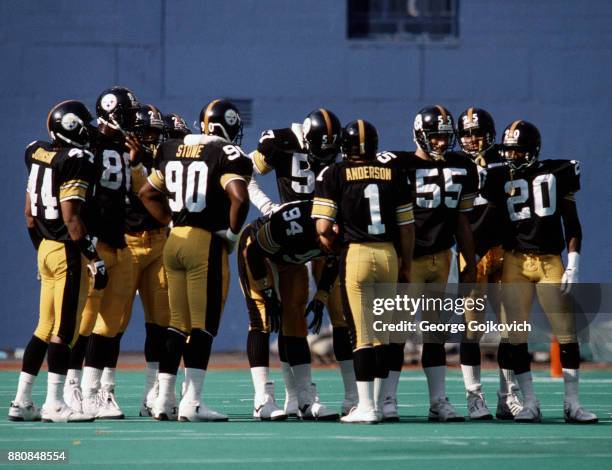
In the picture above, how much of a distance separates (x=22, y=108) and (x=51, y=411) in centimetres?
994

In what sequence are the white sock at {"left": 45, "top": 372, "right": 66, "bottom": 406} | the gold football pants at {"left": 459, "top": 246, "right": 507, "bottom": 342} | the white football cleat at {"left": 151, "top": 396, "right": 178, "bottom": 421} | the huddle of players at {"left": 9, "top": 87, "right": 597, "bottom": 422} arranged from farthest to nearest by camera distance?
the gold football pants at {"left": 459, "top": 246, "right": 507, "bottom": 342} < the white football cleat at {"left": 151, "top": 396, "right": 178, "bottom": 421} < the huddle of players at {"left": 9, "top": 87, "right": 597, "bottom": 422} < the white sock at {"left": 45, "top": 372, "right": 66, "bottom": 406}

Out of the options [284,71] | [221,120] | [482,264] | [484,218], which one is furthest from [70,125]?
[284,71]

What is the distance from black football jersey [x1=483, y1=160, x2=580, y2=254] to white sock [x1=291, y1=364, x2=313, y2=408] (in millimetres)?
1674

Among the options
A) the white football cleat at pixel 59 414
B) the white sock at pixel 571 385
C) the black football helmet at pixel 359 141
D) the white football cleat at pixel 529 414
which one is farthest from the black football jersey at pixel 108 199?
the white sock at pixel 571 385

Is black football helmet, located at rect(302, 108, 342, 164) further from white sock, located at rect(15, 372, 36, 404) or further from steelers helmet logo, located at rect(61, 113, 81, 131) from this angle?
white sock, located at rect(15, 372, 36, 404)

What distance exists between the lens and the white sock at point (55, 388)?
8289mm

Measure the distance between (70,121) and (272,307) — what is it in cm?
184

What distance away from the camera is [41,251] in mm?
8562

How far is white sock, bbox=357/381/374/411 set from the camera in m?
8.34

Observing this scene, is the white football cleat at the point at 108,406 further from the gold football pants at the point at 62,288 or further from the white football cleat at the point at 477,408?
the white football cleat at the point at 477,408

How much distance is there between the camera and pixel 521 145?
366 inches

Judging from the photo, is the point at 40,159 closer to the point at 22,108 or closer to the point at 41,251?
the point at 41,251

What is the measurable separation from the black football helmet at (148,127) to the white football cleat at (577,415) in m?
3.55

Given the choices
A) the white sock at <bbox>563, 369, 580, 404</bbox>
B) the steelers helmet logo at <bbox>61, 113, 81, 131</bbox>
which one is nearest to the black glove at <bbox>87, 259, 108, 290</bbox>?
the steelers helmet logo at <bbox>61, 113, 81, 131</bbox>
